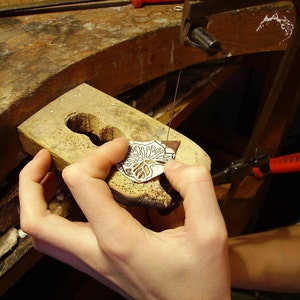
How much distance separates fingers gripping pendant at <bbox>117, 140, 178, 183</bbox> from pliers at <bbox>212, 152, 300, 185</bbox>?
0.87 ft

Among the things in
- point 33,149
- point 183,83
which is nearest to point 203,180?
point 33,149

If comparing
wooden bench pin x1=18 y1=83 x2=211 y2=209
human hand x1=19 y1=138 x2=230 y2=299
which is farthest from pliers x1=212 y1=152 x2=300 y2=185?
human hand x1=19 y1=138 x2=230 y2=299

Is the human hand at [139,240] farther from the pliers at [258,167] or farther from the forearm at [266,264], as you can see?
the forearm at [266,264]

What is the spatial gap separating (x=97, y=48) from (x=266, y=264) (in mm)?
779

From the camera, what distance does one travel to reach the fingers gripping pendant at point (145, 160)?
0.69 m

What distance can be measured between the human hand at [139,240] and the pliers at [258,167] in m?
0.34

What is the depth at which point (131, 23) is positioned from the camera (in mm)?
985

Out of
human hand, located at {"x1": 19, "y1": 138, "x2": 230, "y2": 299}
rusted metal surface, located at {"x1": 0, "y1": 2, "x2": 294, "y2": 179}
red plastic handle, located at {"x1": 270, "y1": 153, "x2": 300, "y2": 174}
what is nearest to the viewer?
human hand, located at {"x1": 19, "y1": 138, "x2": 230, "y2": 299}

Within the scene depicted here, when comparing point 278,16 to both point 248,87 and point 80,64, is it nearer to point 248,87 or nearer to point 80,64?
point 80,64

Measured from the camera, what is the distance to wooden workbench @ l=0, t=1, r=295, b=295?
792 millimetres

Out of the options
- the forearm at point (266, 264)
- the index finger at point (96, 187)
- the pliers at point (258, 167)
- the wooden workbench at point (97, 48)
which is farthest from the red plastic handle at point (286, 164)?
the index finger at point (96, 187)

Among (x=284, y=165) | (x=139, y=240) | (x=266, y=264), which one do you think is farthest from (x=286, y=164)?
(x=139, y=240)

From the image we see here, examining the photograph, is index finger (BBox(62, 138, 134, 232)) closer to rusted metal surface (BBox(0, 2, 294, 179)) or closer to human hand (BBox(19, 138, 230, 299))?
human hand (BBox(19, 138, 230, 299))

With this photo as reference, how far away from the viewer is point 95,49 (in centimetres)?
88
